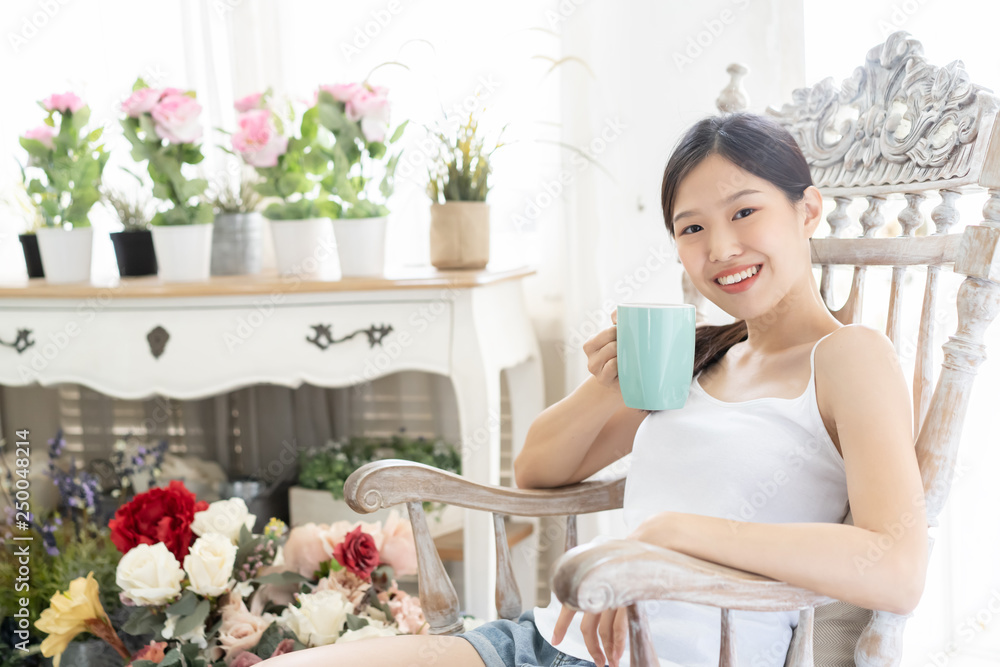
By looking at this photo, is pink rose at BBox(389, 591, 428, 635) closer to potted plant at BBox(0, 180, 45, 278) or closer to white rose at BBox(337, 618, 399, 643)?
white rose at BBox(337, 618, 399, 643)

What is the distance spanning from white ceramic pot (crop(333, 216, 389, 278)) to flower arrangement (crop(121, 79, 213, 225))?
33 cm

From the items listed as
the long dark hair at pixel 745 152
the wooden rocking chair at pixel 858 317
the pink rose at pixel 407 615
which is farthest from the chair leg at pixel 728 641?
the pink rose at pixel 407 615

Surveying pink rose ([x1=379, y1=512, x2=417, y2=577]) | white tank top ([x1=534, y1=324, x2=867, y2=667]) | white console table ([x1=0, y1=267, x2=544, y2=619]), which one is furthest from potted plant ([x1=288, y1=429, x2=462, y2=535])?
white tank top ([x1=534, y1=324, x2=867, y2=667])

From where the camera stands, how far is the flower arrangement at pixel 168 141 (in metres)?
1.64

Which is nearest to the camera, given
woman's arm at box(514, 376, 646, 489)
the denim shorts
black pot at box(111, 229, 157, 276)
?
the denim shorts

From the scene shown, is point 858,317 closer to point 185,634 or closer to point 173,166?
point 185,634

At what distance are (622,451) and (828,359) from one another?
0.35m

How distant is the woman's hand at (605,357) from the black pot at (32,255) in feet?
5.02

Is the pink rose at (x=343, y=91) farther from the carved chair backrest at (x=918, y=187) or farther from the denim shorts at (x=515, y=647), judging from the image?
the denim shorts at (x=515, y=647)

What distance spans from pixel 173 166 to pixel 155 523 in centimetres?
84

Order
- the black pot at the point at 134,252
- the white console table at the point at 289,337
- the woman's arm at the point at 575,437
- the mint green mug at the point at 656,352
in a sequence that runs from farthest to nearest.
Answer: the black pot at the point at 134,252 → the white console table at the point at 289,337 → the woman's arm at the point at 575,437 → the mint green mug at the point at 656,352

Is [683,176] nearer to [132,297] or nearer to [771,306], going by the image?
[771,306]

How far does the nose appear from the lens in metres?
0.85

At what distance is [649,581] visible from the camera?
1.89 feet
